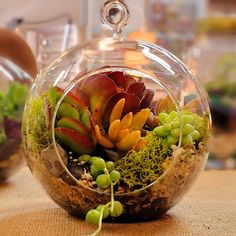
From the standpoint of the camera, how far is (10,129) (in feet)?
2.87

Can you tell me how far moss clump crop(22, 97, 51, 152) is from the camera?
60 cm

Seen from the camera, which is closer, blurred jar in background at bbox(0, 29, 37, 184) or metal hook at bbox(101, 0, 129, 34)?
metal hook at bbox(101, 0, 129, 34)

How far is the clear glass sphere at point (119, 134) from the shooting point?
1.89 feet

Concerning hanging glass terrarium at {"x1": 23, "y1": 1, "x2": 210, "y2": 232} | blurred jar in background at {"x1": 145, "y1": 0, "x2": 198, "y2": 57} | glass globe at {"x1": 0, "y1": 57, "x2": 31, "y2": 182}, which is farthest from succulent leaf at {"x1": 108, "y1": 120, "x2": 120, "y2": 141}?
blurred jar in background at {"x1": 145, "y1": 0, "x2": 198, "y2": 57}

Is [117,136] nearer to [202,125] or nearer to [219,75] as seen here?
[202,125]

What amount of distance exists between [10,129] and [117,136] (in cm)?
33

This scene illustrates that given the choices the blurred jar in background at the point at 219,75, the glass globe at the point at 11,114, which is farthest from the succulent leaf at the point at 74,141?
the blurred jar in background at the point at 219,75

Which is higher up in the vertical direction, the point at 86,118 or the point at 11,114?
the point at 86,118

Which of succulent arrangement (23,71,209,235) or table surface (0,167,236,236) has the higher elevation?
succulent arrangement (23,71,209,235)

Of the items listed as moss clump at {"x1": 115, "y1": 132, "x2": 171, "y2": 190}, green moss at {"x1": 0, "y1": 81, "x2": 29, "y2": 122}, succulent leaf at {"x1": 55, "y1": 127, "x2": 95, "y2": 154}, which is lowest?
green moss at {"x1": 0, "y1": 81, "x2": 29, "y2": 122}

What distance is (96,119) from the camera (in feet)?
1.90

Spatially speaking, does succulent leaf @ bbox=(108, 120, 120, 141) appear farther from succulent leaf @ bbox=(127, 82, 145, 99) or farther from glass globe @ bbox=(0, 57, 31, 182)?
glass globe @ bbox=(0, 57, 31, 182)

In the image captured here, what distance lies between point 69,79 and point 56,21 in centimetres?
80

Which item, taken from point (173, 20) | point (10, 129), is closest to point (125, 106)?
point (10, 129)
